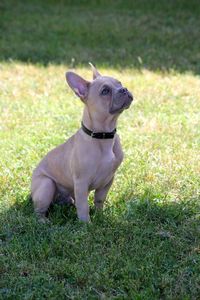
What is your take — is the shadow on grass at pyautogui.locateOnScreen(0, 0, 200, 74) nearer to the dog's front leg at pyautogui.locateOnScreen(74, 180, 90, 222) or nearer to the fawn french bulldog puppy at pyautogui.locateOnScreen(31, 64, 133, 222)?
the fawn french bulldog puppy at pyautogui.locateOnScreen(31, 64, 133, 222)

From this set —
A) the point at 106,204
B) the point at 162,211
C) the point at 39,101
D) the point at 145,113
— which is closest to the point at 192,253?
the point at 162,211

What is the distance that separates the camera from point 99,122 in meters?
4.29

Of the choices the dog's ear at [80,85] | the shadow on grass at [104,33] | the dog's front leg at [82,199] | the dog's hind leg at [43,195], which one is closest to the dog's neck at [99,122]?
the dog's ear at [80,85]

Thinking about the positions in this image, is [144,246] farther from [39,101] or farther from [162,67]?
[162,67]

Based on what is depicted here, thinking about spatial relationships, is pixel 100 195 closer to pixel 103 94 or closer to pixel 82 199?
pixel 82 199

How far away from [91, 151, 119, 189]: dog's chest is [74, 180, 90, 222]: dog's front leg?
0.09m

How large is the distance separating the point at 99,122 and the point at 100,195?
619 mm

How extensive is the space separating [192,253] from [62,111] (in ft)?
11.1

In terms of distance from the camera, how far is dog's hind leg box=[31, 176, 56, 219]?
4566 mm

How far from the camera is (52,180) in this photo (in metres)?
4.66

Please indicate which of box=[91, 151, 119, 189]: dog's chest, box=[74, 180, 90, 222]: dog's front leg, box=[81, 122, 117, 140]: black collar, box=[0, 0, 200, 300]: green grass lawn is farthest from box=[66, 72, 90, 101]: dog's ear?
box=[0, 0, 200, 300]: green grass lawn

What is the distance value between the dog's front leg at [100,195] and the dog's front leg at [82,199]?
10.1 inches

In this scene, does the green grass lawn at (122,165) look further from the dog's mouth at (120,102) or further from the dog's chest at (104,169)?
the dog's mouth at (120,102)

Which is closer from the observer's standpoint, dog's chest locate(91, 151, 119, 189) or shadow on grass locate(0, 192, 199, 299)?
shadow on grass locate(0, 192, 199, 299)
